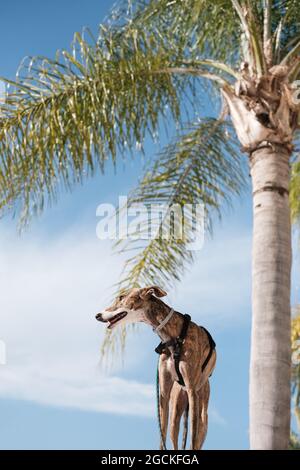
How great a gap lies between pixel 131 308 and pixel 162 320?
0.21 m

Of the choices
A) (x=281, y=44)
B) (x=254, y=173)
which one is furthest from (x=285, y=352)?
(x=281, y=44)

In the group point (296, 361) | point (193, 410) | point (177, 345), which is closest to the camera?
point (193, 410)

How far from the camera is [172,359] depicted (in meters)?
4.97

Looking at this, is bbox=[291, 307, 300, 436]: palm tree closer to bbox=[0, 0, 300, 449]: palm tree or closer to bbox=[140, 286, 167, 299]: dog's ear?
bbox=[0, 0, 300, 449]: palm tree

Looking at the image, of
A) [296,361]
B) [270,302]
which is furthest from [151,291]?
[296,361]

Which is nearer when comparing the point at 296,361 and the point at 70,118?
the point at 70,118

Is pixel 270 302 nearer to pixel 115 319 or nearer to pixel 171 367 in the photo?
pixel 171 367

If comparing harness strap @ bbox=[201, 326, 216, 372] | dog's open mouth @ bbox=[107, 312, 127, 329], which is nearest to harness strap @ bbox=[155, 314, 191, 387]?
harness strap @ bbox=[201, 326, 216, 372]

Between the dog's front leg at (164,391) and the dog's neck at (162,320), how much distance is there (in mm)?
139

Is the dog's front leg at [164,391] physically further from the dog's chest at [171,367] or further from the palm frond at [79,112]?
the palm frond at [79,112]

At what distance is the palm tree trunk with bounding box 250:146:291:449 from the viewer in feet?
20.5

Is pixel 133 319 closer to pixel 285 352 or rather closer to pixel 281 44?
pixel 285 352

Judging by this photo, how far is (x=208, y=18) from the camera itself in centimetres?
898
